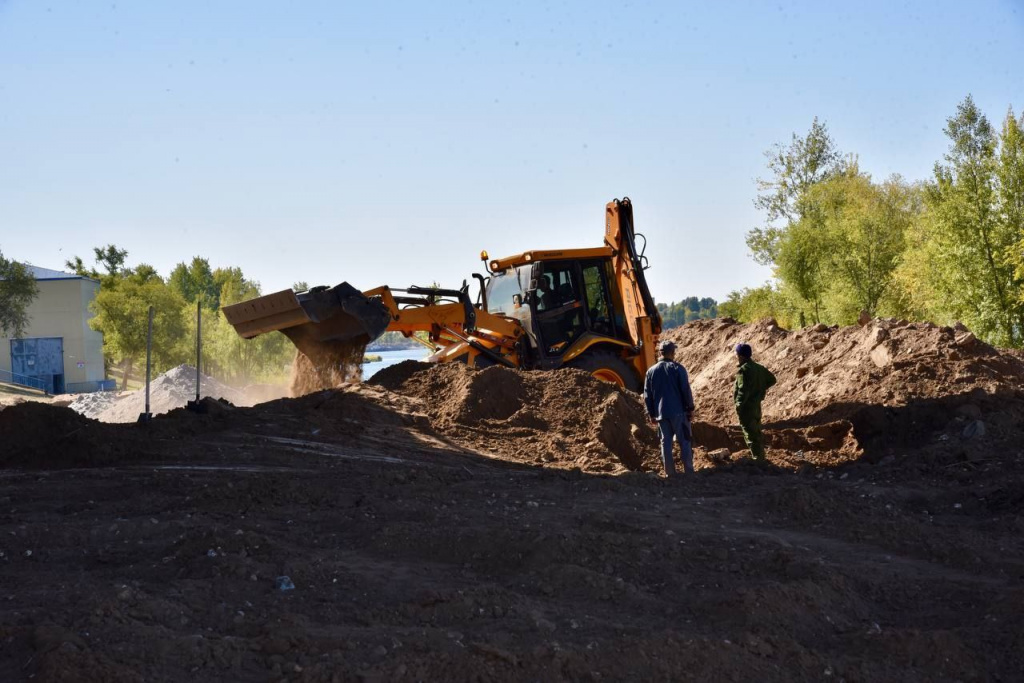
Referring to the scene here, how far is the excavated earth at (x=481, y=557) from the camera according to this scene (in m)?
4.99

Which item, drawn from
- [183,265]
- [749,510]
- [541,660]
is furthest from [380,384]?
[183,265]

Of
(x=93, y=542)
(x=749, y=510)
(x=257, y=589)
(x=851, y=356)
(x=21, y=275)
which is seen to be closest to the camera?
(x=257, y=589)

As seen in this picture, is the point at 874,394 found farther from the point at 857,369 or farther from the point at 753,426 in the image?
the point at 753,426

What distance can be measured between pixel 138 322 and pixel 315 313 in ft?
130

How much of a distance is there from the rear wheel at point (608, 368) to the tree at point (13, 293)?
31023 mm

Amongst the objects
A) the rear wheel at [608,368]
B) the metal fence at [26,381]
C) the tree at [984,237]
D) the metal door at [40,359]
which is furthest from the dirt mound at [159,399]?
the tree at [984,237]

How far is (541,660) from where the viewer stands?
4.95m

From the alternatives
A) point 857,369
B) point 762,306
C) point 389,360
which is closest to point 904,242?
point 762,306

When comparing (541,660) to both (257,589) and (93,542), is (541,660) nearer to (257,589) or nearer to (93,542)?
(257,589)

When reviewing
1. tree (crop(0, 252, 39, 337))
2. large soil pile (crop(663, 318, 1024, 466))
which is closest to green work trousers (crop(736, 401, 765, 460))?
large soil pile (crop(663, 318, 1024, 466))

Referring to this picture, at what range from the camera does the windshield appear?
17.4 m

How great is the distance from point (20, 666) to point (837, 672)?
3.90 metres

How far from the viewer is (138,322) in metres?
51.0

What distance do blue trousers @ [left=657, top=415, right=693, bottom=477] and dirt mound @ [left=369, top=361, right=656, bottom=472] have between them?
146 centimetres
